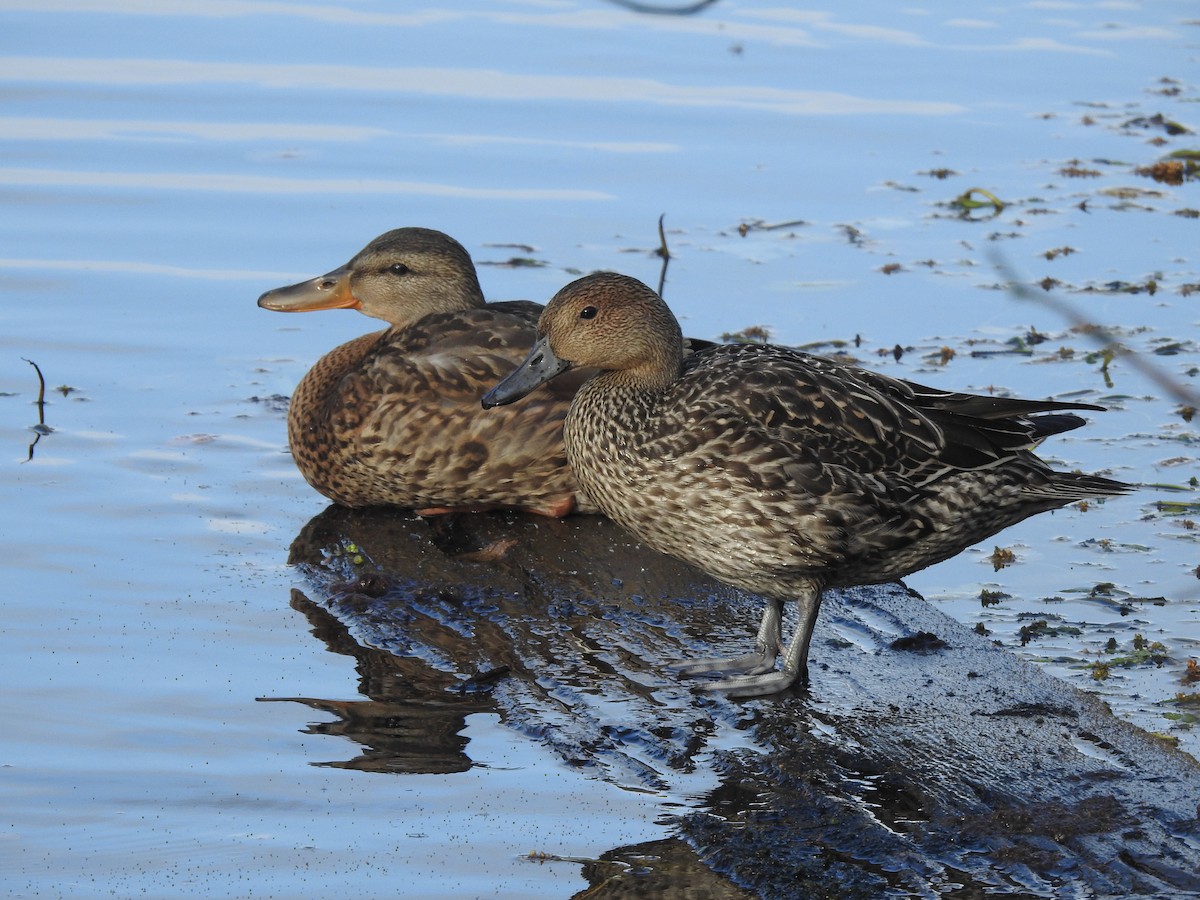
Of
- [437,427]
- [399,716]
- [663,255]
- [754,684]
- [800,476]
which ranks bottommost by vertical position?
[399,716]

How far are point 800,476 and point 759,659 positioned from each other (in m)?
0.64

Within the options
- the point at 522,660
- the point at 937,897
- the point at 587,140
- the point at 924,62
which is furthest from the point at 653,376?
the point at 924,62

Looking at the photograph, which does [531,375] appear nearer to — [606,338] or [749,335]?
[606,338]

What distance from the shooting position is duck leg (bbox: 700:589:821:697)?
5129 mm

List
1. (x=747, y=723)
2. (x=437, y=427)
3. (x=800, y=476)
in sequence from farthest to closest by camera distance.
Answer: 1. (x=437, y=427)
2. (x=800, y=476)
3. (x=747, y=723)

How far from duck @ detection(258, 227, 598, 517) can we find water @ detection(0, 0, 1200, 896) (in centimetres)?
35

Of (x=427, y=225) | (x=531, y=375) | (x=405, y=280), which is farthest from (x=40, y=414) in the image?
(x=427, y=225)

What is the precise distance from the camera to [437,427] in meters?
6.52

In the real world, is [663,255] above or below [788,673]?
above

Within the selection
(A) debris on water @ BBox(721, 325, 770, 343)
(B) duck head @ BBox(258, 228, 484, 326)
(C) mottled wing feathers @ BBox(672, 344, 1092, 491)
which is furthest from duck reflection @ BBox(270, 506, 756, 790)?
(A) debris on water @ BBox(721, 325, 770, 343)

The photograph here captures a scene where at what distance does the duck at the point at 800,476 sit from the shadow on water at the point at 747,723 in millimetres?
271

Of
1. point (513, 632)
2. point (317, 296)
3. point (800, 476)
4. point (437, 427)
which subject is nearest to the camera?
point (800, 476)

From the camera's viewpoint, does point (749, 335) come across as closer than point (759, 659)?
No

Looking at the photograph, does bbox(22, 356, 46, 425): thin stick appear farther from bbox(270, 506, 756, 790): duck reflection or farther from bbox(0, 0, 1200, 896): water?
bbox(270, 506, 756, 790): duck reflection
